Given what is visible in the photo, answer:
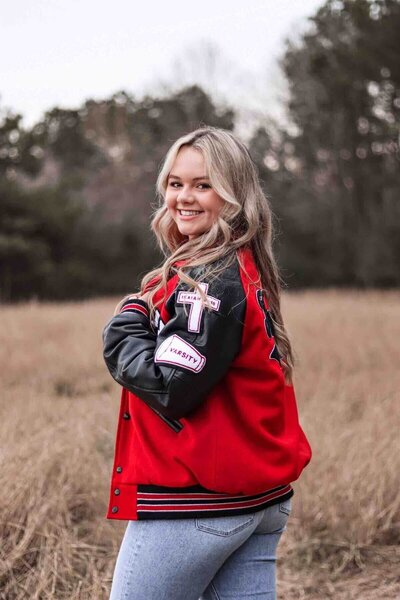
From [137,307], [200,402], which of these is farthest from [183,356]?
[137,307]

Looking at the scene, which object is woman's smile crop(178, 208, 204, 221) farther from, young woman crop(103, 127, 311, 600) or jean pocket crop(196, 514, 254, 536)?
jean pocket crop(196, 514, 254, 536)

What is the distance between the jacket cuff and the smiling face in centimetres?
21

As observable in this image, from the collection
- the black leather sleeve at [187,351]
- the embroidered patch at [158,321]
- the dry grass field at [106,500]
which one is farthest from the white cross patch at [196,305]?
the dry grass field at [106,500]

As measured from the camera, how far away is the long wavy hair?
5.49 feet

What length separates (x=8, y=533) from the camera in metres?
3.00

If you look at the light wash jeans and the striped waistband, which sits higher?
the striped waistband

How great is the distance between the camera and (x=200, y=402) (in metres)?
1.56

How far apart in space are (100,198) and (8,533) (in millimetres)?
22974

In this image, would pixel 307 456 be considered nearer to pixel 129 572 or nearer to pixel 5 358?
pixel 129 572

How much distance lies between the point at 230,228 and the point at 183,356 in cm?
35

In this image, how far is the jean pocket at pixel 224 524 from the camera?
158 cm

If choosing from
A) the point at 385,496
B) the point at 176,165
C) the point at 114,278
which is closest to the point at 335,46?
the point at 114,278

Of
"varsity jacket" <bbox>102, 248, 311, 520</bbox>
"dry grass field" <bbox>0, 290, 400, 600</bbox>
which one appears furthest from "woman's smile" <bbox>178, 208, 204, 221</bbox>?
"dry grass field" <bbox>0, 290, 400, 600</bbox>

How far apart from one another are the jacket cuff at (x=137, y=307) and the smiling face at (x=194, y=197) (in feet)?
0.68
